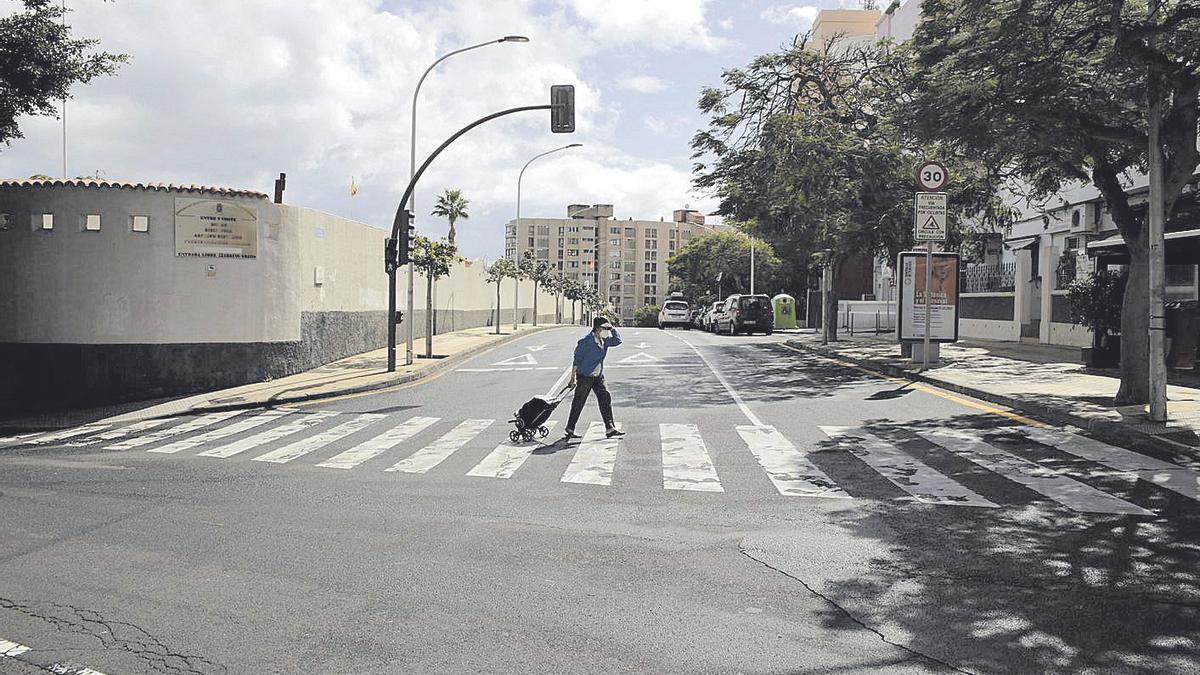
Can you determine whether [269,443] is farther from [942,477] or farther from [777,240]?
[777,240]

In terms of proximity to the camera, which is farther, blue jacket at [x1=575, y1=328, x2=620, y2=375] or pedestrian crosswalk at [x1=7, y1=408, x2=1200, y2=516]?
blue jacket at [x1=575, y1=328, x2=620, y2=375]

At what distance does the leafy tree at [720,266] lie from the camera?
79.9 meters

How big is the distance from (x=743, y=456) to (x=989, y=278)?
27.3 m

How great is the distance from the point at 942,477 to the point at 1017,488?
79 cm

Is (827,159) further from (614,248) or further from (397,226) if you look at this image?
(614,248)

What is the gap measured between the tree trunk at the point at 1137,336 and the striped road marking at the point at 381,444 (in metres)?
10.0

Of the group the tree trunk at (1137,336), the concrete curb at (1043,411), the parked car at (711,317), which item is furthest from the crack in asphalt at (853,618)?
the parked car at (711,317)

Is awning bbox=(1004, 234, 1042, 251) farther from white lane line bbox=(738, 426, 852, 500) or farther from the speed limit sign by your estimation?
white lane line bbox=(738, 426, 852, 500)

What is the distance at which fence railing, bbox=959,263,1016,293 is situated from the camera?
33.5 m

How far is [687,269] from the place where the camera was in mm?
95875

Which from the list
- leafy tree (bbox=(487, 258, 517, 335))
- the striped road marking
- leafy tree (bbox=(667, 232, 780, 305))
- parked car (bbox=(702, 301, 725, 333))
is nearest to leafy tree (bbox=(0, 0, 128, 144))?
the striped road marking

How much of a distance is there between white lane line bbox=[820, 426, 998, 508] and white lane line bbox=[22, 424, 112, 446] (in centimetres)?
1079

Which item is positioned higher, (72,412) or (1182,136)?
(1182,136)

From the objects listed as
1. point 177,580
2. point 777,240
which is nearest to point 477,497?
point 177,580
